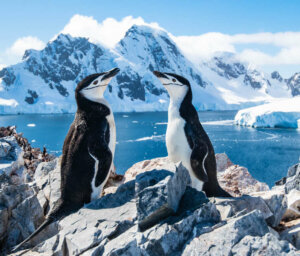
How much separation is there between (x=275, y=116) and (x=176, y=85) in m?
56.2

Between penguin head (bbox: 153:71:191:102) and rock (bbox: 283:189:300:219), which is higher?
penguin head (bbox: 153:71:191:102)

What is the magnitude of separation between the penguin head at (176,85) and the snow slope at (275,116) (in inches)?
2166

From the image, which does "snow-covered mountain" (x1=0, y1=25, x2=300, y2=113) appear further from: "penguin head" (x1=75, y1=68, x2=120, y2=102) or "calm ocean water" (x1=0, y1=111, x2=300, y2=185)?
"penguin head" (x1=75, y1=68, x2=120, y2=102)

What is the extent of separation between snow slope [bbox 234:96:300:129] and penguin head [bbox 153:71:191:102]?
55009mm

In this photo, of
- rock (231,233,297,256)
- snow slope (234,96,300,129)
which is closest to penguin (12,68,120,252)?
rock (231,233,297,256)

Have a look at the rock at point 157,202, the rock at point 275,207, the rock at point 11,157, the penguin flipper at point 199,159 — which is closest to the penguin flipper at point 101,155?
the penguin flipper at point 199,159

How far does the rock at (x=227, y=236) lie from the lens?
276 centimetres

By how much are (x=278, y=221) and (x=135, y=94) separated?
15353 centimetres

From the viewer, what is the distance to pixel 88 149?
15.3 feet

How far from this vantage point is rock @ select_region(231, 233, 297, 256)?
2.60 meters

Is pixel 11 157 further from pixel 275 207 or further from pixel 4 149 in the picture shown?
pixel 275 207

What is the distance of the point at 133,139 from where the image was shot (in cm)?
4700

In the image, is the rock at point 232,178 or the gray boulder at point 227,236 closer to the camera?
the gray boulder at point 227,236

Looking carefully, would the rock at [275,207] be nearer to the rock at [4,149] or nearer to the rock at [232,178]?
the rock at [232,178]
